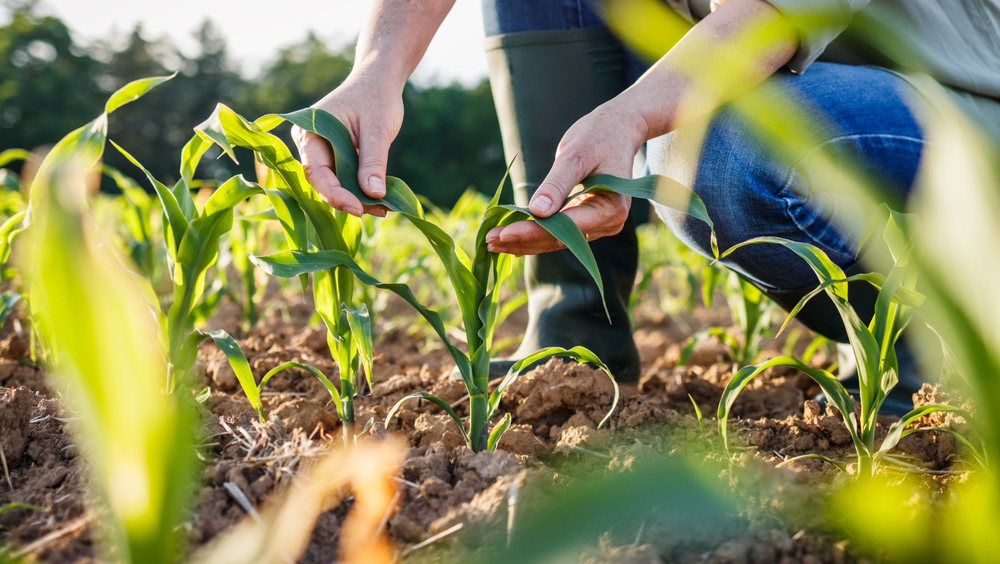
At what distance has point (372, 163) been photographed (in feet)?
2.85

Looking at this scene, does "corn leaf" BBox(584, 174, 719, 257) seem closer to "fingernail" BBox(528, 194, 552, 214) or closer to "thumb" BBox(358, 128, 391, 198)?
"fingernail" BBox(528, 194, 552, 214)

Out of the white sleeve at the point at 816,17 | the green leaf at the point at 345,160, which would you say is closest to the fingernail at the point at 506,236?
the green leaf at the point at 345,160

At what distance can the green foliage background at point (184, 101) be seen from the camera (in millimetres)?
20500

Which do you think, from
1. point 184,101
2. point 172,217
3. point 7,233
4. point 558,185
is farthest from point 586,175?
point 184,101

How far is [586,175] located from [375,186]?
29cm

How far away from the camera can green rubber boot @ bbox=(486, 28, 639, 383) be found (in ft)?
4.60

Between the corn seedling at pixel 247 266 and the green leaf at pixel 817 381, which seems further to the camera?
the corn seedling at pixel 247 266

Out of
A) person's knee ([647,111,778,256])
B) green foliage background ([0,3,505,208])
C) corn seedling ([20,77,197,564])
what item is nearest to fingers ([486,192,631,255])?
person's knee ([647,111,778,256])

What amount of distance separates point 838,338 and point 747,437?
1.83ft

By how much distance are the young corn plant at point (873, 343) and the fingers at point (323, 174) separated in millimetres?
494

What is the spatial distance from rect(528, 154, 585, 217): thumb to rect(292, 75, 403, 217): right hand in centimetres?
22

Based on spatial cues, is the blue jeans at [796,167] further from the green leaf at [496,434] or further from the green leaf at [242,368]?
the green leaf at [242,368]

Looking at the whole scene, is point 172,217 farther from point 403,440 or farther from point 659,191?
point 659,191

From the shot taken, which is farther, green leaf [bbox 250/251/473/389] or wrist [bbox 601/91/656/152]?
wrist [bbox 601/91/656/152]
